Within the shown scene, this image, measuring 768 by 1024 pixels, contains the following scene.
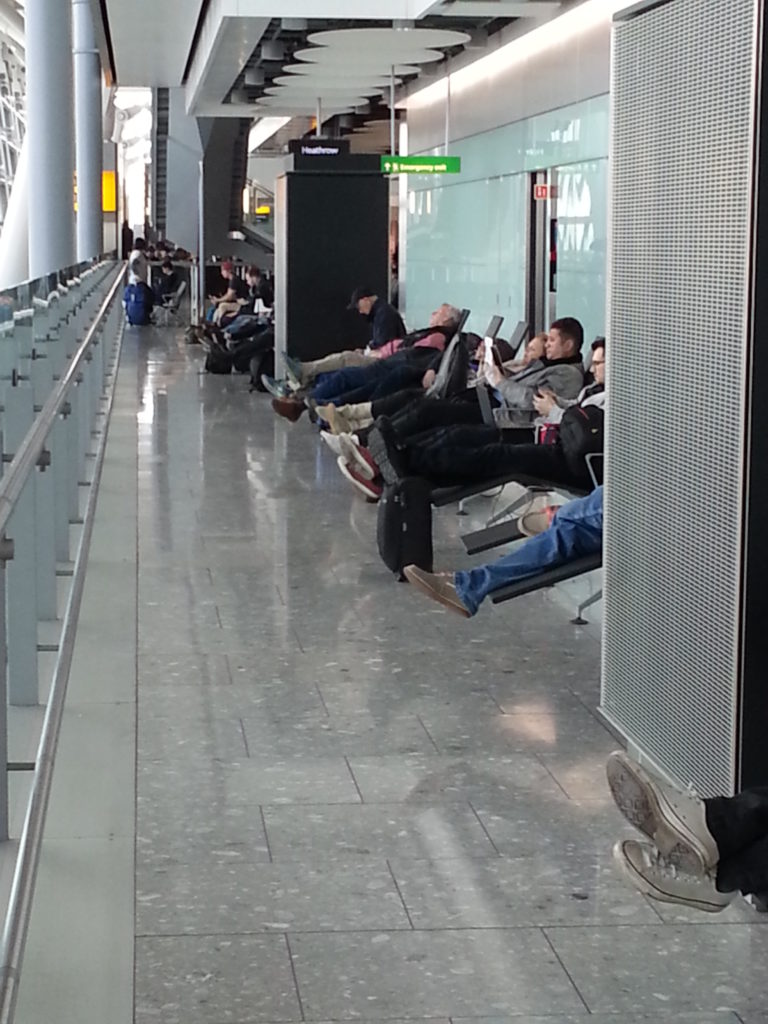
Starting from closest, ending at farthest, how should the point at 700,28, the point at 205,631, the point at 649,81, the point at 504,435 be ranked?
1. the point at 700,28
2. the point at 649,81
3. the point at 205,631
4. the point at 504,435

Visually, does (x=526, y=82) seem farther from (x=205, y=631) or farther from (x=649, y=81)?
(x=649, y=81)

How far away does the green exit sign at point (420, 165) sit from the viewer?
1845cm

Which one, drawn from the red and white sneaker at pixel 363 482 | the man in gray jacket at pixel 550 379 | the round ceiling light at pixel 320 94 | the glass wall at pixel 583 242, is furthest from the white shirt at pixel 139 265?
the red and white sneaker at pixel 363 482

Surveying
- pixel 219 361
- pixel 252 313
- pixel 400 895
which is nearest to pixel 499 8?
pixel 219 361

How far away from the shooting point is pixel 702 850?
3219 millimetres

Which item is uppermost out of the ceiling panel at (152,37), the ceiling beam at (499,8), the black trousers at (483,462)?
the ceiling panel at (152,37)

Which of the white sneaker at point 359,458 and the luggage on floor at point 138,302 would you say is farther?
the luggage on floor at point 138,302

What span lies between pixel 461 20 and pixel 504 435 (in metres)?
12.2

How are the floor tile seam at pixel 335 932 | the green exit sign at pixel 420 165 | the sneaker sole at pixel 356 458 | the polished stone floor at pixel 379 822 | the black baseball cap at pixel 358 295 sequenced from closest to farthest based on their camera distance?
the polished stone floor at pixel 379 822 < the floor tile seam at pixel 335 932 < the sneaker sole at pixel 356 458 < the black baseball cap at pixel 358 295 < the green exit sign at pixel 420 165

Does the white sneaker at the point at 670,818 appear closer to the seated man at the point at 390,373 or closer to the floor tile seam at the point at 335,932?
the floor tile seam at the point at 335,932

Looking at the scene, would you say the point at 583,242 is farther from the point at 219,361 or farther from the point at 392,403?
the point at 392,403

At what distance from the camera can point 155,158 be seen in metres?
44.5

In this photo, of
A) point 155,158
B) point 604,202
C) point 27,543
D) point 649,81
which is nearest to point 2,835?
point 27,543

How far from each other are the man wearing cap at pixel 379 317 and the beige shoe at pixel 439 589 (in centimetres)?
855
